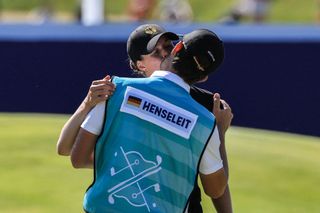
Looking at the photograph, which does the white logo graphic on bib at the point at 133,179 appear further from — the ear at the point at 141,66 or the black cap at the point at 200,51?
the ear at the point at 141,66

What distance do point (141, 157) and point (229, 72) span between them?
798 cm

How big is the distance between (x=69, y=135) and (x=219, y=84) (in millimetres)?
7857

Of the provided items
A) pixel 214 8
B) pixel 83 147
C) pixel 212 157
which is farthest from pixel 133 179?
pixel 214 8

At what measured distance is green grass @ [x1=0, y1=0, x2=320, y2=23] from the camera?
30.3 meters

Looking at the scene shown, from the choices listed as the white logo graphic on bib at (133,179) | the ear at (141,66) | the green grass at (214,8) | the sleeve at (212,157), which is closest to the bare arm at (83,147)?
the white logo graphic on bib at (133,179)

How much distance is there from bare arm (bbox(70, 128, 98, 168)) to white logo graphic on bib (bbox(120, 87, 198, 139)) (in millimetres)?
187

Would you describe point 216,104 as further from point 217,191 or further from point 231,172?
point 231,172

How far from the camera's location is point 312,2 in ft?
104

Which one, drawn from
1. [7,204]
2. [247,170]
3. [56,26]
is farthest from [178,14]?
[7,204]

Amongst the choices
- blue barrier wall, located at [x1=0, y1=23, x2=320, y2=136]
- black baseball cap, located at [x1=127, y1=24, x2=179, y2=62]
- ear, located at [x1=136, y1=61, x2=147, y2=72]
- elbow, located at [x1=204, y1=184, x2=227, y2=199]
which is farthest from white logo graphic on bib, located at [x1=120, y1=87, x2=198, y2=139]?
blue barrier wall, located at [x1=0, y1=23, x2=320, y2=136]

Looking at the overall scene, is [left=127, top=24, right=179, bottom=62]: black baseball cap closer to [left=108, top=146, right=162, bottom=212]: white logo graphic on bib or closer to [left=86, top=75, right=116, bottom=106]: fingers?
[left=86, top=75, right=116, bottom=106]: fingers

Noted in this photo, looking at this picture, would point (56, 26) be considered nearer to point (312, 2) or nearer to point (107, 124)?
point (107, 124)

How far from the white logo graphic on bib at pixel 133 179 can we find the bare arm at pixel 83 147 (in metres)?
0.12

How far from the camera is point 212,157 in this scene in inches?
151
